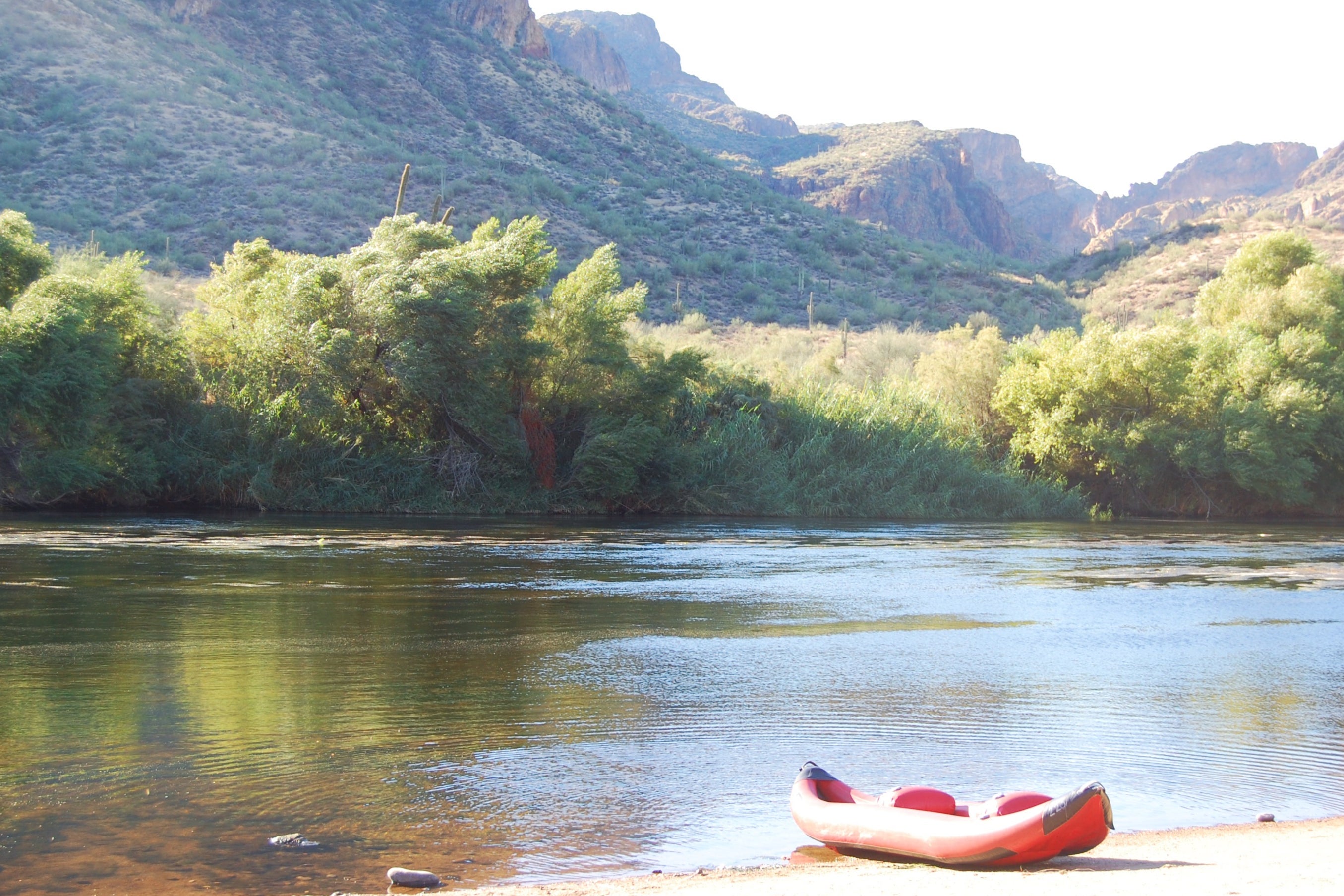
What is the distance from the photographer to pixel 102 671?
1096 centimetres

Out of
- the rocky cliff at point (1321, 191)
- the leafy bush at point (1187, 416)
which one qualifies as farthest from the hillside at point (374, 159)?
the rocky cliff at point (1321, 191)

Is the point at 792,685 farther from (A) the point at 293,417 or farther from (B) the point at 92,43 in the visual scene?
(B) the point at 92,43

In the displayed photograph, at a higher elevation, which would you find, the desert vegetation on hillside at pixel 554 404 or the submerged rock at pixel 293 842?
the desert vegetation on hillside at pixel 554 404

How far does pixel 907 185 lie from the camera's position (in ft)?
439

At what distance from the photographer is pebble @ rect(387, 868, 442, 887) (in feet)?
19.4

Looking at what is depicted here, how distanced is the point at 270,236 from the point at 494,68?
109 feet

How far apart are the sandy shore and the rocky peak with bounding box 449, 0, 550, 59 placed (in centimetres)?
8513

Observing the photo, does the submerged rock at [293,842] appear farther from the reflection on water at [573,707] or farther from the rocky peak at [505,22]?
the rocky peak at [505,22]

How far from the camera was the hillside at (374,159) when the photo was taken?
53156 millimetres

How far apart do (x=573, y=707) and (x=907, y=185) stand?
130 m

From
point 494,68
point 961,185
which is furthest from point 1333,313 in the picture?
point 961,185

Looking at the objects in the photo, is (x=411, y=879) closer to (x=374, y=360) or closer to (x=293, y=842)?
(x=293, y=842)

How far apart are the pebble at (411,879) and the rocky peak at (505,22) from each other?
Answer: 3345 inches

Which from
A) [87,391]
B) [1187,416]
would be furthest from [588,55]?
[87,391]
